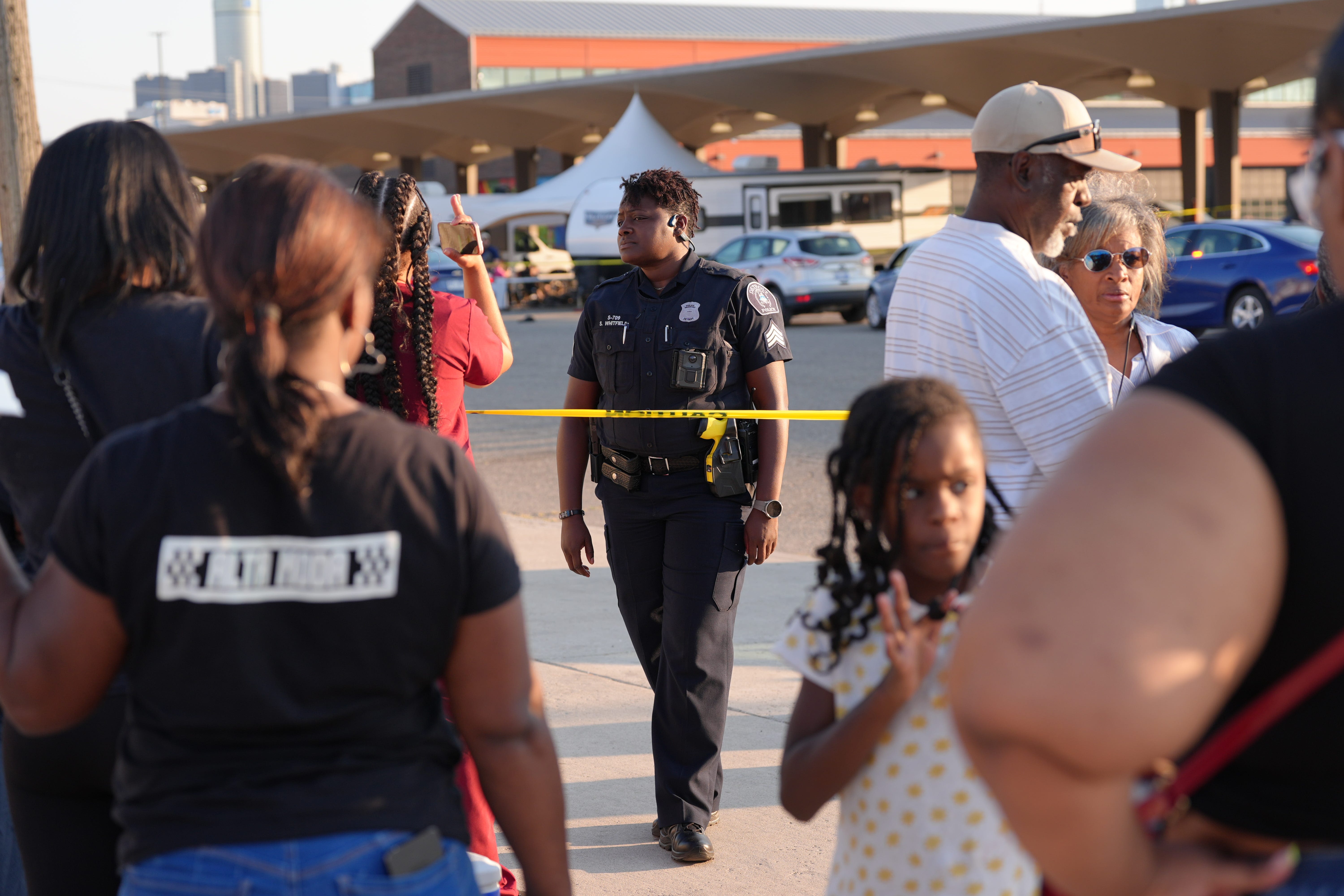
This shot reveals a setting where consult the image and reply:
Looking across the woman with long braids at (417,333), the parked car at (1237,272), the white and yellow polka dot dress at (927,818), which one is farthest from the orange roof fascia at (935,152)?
the white and yellow polka dot dress at (927,818)

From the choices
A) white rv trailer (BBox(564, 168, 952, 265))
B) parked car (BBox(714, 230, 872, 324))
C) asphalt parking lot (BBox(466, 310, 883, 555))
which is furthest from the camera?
white rv trailer (BBox(564, 168, 952, 265))

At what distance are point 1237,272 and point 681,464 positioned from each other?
1443cm

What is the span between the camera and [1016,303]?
9.59ft

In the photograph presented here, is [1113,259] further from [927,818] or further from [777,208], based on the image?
[777,208]

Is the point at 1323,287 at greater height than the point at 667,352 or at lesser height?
greater

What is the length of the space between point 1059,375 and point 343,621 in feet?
5.77

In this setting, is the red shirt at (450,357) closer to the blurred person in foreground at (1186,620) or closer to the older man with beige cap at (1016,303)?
the older man with beige cap at (1016,303)

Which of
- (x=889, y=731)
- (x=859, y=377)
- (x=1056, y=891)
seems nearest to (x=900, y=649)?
(x=889, y=731)

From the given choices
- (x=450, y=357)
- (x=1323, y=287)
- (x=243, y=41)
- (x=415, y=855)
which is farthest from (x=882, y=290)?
(x=243, y=41)

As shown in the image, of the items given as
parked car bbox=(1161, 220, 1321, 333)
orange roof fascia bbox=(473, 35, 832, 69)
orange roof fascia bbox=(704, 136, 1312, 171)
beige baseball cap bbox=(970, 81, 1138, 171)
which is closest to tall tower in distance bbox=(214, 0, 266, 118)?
orange roof fascia bbox=(473, 35, 832, 69)

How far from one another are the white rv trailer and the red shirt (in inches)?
1063

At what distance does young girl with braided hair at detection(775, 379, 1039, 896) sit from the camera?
2.04 meters

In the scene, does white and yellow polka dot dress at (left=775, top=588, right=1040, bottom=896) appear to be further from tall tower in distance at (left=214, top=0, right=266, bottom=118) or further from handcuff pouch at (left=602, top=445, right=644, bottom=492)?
tall tower in distance at (left=214, top=0, right=266, bottom=118)

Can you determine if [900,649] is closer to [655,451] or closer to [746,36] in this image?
[655,451]
